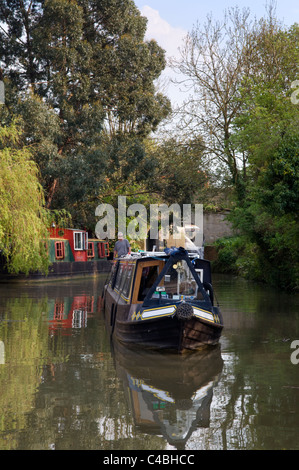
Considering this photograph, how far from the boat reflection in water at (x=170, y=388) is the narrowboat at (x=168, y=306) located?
0.29 m

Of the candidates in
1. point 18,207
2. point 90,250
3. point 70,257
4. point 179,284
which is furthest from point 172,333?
point 90,250

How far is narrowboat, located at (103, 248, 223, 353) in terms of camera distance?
10.7 metres

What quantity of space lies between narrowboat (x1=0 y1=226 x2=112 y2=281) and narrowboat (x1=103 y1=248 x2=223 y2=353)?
1560 centimetres

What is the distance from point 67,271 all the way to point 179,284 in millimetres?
20191

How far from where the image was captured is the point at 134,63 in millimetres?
32938

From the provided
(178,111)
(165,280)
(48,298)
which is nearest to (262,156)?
(48,298)

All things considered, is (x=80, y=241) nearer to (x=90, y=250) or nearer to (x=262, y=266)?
(x=90, y=250)

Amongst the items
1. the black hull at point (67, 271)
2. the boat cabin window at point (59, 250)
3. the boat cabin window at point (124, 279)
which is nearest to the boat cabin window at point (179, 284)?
the boat cabin window at point (124, 279)

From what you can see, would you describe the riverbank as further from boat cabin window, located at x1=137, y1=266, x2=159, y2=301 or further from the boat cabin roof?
boat cabin window, located at x1=137, y1=266, x2=159, y2=301

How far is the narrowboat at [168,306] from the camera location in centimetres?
1066

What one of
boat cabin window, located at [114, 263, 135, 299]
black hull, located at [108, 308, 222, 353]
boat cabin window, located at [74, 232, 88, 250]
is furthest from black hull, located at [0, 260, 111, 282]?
black hull, located at [108, 308, 222, 353]

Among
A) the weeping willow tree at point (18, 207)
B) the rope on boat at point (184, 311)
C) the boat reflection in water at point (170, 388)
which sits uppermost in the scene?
the weeping willow tree at point (18, 207)

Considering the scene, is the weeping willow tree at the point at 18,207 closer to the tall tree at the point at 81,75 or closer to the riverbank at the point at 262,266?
the tall tree at the point at 81,75

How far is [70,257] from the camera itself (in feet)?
107
